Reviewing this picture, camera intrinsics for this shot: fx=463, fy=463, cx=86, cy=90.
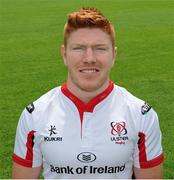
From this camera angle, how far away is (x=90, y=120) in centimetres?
277

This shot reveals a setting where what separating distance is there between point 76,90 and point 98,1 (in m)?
26.8

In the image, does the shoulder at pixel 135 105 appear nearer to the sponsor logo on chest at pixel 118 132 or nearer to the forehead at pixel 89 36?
the sponsor logo on chest at pixel 118 132

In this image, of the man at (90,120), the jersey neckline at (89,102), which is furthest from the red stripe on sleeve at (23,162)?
the jersey neckline at (89,102)

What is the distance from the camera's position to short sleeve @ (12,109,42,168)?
277cm

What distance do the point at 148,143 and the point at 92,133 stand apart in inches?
13.6

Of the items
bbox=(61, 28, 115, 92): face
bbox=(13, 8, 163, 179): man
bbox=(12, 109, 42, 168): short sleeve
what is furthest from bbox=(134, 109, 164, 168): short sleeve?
bbox=(12, 109, 42, 168): short sleeve

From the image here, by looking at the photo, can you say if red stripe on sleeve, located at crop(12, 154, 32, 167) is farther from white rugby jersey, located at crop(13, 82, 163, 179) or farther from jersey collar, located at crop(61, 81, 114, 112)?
jersey collar, located at crop(61, 81, 114, 112)

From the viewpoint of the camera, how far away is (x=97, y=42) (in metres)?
2.67

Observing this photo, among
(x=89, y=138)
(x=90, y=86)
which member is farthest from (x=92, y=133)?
(x=90, y=86)

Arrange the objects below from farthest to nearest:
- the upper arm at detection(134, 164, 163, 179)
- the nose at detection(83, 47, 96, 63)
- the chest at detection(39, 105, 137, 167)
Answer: the upper arm at detection(134, 164, 163, 179) < the chest at detection(39, 105, 137, 167) < the nose at detection(83, 47, 96, 63)

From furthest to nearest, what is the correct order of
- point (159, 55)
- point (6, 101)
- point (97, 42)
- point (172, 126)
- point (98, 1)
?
1. point (98, 1)
2. point (159, 55)
3. point (6, 101)
4. point (172, 126)
5. point (97, 42)

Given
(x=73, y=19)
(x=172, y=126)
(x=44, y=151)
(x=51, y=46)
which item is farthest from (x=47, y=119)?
(x=51, y=46)

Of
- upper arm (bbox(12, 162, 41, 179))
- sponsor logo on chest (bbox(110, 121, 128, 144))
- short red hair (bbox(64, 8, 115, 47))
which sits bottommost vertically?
upper arm (bbox(12, 162, 41, 179))

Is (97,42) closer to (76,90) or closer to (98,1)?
(76,90)
